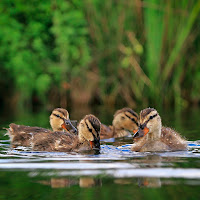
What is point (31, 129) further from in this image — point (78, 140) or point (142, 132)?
point (142, 132)

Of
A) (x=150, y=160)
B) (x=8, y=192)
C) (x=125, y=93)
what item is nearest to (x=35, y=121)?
(x=125, y=93)

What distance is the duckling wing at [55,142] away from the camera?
8669 millimetres

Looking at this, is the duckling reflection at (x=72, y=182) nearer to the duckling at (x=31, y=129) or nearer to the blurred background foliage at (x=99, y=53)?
the duckling at (x=31, y=129)

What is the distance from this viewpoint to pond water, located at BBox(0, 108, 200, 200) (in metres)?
5.29

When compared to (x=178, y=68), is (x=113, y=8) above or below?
above

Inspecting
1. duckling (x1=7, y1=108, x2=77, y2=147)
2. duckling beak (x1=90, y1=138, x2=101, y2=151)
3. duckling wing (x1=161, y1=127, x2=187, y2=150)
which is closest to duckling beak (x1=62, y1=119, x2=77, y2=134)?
duckling (x1=7, y1=108, x2=77, y2=147)

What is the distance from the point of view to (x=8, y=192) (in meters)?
5.45

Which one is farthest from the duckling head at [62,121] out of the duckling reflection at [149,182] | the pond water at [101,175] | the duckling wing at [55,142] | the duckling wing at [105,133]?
the duckling reflection at [149,182]

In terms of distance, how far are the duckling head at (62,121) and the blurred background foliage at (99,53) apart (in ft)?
23.6

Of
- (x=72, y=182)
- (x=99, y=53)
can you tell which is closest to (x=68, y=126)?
(x=72, y=182)

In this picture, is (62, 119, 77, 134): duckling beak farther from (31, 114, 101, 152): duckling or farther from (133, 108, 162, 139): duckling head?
(133, 108, 162, 139): duckling head

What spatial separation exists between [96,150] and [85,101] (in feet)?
37.5

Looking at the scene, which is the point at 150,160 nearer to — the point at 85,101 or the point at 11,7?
the point at 85,101

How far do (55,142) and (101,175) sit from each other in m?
2.74
